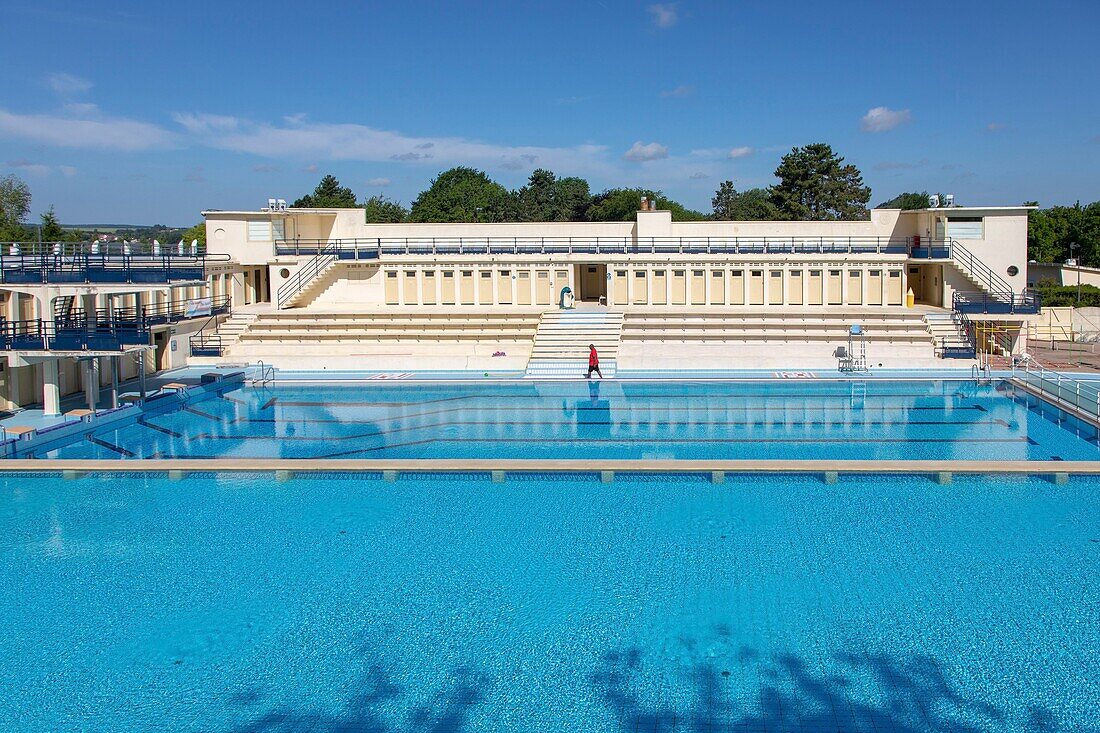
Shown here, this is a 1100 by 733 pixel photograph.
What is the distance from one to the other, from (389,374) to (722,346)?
9514 millimetres

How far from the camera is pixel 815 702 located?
26.3 ft

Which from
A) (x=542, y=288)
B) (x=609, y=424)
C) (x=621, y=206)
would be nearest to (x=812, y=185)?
(x=621, y=206)

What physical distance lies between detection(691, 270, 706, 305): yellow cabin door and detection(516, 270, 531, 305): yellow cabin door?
5.58m

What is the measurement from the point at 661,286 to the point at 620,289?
1398 millimetres

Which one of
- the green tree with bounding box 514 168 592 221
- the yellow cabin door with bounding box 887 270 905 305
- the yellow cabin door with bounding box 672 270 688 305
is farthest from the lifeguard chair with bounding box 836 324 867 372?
the green tree with bounding box 514 168 592 221

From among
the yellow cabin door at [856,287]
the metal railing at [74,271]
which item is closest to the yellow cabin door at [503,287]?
the yellow cabin door at [856,287]

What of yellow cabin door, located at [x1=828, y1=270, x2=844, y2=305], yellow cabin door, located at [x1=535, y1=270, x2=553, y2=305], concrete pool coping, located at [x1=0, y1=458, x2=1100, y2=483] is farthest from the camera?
yellow cabin door, located at [x1=535, y1=270, x2=553, y2=305]

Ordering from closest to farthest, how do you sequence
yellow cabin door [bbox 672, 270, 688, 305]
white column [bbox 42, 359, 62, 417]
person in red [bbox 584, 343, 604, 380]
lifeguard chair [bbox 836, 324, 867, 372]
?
white column [bbox 42, 359, 62, 417], person in red [bbox 584, 343, 604, 380], lifeguard chair [bbox 836, 324, 867, 372], yellow cabin door [bbox 672, 270, 688, 305]

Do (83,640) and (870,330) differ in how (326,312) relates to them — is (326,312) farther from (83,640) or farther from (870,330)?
(83,640)

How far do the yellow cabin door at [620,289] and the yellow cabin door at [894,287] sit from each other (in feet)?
28.5

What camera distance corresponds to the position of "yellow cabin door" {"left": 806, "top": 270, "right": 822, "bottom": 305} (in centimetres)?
3153

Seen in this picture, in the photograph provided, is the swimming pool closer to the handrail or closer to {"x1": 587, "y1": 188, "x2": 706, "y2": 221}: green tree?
the handrail

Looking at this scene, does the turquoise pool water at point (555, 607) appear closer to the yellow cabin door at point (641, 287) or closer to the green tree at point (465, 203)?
the yellow cabin door at point (641, 287)

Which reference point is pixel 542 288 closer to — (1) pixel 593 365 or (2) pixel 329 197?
(1) pixel 593 365
